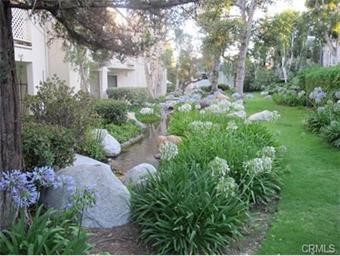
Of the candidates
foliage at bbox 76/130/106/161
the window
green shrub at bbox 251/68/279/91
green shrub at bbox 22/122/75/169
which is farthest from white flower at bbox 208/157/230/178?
green shrub at bbox 251/68/279/91

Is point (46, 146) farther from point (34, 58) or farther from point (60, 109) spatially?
point (34, 58)

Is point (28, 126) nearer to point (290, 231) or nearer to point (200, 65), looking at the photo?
point (290, 231)

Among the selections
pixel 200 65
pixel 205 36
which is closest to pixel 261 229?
pixel 205 36

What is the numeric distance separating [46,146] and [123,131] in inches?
300

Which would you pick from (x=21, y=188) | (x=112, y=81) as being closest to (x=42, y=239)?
(x=21, y=188)

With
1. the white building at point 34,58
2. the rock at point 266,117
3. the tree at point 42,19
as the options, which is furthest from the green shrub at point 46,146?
the white building at point 34,58

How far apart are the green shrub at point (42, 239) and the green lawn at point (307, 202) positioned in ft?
6.64

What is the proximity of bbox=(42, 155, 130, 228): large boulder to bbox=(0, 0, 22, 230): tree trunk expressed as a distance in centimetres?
77

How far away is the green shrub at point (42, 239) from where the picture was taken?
3572mm

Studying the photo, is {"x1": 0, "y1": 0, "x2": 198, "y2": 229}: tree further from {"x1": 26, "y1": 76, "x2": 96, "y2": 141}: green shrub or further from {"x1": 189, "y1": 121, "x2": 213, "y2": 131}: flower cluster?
{"x1": 26, "y1": 76, "x2": 96, "y2": 141}: green shrub

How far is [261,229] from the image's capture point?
202 inches

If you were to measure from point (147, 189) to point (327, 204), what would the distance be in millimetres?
2547

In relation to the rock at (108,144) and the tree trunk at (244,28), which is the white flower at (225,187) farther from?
the tree trunk at (244,28)

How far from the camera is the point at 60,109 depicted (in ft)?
29.2
